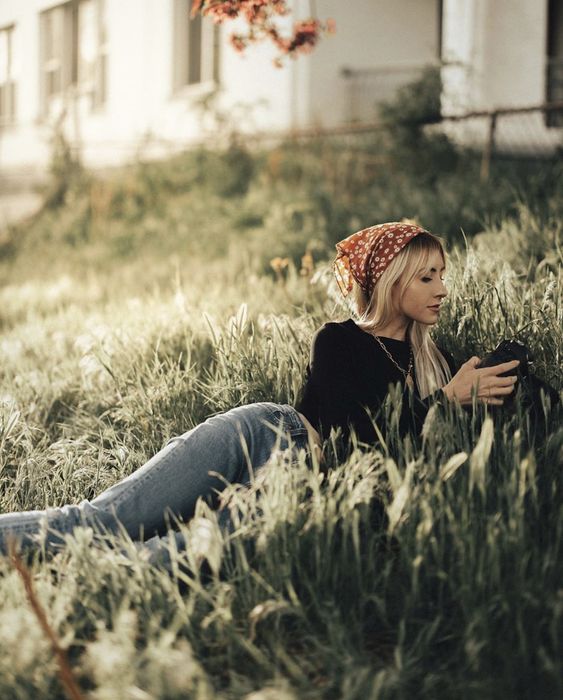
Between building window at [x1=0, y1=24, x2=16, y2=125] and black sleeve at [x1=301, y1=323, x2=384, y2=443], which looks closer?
black sleeve at [x1=301, y1=323, x2=384, y2=443]

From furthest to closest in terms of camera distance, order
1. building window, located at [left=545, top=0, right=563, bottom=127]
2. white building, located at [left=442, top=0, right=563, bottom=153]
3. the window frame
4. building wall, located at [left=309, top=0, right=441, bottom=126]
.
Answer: the window frame → building wall, located at [left=309, top=0, right=441, bottom=126] → building window, located at [left=545, top=0, right=563, bottom=127] → white building, located at [left=442, top=0, right=563, bottom=153]

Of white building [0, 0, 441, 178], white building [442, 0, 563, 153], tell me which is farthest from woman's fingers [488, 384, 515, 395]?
white building [0, 0, 441, 178]

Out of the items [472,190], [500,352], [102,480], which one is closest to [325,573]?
[500,352]

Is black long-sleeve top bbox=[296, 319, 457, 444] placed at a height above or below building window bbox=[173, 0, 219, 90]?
below

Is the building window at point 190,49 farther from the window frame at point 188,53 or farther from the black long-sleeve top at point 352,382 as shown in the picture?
the black long-sleeve top at point 352,382

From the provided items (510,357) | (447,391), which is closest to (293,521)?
(447,391)

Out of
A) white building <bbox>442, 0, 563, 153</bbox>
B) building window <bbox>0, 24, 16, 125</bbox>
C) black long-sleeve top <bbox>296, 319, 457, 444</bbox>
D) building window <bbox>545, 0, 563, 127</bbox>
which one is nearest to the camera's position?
black long-sleeve top <bbox>296, 319, 457, 444</bbox>

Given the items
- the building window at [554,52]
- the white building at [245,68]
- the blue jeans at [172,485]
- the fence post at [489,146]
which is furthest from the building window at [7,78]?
the blue jeans at [172,485]

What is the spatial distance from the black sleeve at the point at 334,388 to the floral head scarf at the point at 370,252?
0.75ft

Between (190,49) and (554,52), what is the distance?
5732 mm

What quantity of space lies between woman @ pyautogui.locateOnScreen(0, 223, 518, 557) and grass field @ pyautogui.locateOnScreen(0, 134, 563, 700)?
4.2 inches

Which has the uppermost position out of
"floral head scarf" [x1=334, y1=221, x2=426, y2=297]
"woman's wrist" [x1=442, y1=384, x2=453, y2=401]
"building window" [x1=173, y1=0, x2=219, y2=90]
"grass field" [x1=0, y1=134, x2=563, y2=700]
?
"building window" [x1=173, y1=0, x2=219, y2=90]

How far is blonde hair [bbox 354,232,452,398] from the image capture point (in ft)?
11.1

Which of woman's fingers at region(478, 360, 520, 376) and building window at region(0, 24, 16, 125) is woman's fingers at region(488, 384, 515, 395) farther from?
building window at region(0, 24, 16, 125)
